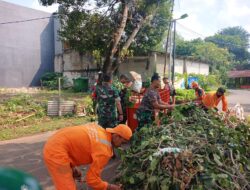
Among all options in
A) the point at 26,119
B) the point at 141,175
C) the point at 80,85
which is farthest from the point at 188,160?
the point at 80,85

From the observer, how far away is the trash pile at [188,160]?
10.5ft

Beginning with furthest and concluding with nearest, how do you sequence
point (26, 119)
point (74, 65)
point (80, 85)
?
1. point (74, 65)
2. point (80, 85)
3. point (26, 119)

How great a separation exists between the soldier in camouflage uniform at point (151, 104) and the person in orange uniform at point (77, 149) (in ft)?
7.79

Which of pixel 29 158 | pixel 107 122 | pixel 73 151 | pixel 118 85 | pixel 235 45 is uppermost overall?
pixel 235 45

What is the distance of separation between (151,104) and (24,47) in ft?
75.0

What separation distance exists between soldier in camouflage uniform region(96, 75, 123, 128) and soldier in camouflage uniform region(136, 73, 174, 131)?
506 millimetres

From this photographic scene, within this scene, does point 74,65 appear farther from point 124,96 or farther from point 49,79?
point 124,96

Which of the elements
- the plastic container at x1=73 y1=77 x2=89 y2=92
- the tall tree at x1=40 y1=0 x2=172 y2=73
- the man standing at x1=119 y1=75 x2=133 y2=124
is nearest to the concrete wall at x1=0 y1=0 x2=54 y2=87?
the plastic container at x1=73 y1=77 x2=89 y2=92

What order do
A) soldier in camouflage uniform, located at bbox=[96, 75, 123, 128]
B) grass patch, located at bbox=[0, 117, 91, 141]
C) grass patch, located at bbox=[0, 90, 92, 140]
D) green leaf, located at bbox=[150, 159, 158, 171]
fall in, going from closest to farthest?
green leaf, located at bbox=[150, 159, 158, 171] → soldier in camouflage uniform, located at bbox=[96, 75, 123, 128] → grass patch, located at bbox=[0, 117, 91, 141] → grass patch, located at bbox=[0, 90, 92, 140]

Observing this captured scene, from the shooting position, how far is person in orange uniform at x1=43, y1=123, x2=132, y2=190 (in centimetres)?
298

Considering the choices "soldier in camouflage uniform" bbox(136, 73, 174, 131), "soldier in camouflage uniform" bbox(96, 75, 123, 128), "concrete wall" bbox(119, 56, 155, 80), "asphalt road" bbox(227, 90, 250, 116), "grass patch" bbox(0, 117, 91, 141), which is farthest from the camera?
"concrete wall" bbox(119, 56, 155, 80)

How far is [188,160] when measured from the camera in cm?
336

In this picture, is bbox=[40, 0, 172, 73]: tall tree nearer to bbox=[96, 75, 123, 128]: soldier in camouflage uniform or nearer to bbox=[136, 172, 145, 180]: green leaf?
bbox=[96, 75, 123, 128]: soldier in camouflage uniform

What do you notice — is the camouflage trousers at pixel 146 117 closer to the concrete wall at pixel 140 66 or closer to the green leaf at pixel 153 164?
the green leaf at pixel 153 164
